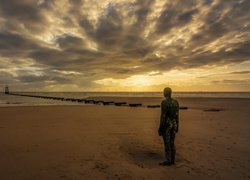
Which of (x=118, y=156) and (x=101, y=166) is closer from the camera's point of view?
(x=101, y=166)

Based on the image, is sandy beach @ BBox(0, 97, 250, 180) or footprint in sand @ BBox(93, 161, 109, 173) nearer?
sandy beach @ BBox(0, 97, 250, 180)

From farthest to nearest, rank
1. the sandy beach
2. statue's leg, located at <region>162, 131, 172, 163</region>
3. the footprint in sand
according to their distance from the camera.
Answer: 1. statue's leg, located at <region>162, 131, 172, 163</region>
2. the footprint in sand
3. the sandy beach

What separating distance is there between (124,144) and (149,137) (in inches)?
73.8

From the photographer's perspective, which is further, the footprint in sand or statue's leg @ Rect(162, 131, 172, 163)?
statue's leg @ Rect(162, 131, 172, 163)

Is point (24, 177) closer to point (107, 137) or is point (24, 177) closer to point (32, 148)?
point (32, 148)

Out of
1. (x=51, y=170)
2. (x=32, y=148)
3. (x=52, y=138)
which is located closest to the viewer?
(x=51, y=170)

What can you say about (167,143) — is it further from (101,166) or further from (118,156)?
(101,166)

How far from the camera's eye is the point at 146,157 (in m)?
7.30

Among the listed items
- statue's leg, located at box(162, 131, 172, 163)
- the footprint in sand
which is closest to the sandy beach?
the footprint in sand

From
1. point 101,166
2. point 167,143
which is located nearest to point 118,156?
point 101,166

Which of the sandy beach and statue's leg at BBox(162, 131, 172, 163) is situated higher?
statue's leg at BBox(162, 131, 172, 163)

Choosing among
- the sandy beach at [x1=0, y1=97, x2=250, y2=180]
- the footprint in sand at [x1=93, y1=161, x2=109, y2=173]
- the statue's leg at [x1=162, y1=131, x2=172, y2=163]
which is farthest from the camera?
the statue's leg at [x1=162, y1=131, x2=172, y2=163]

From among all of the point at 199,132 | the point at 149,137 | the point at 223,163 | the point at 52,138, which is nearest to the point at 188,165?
the point at 223,163

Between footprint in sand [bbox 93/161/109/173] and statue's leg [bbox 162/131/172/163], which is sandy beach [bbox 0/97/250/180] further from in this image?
statue's leg [bbox 162/131/172/163]
